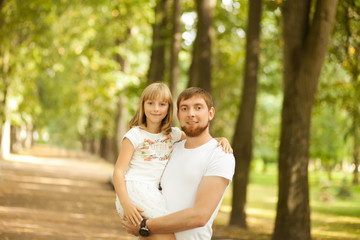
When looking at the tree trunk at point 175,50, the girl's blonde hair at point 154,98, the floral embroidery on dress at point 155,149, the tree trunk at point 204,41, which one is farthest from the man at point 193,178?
the tree trunk at point 175,50

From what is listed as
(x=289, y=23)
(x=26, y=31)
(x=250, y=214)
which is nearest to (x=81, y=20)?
(x=26, y=31)

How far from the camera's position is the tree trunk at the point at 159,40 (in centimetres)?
2008

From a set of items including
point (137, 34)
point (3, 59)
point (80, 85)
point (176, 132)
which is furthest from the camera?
point (80, 85)

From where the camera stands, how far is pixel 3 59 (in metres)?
28.3

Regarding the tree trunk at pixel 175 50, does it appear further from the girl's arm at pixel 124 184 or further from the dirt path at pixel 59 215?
the girl's arm at pixel 124 184

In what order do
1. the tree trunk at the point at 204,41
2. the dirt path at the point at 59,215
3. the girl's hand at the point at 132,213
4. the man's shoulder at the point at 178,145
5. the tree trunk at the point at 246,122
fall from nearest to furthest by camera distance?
the girl's hand at the point at 132,213
the man's shoulder at the point at 178,145
the dirt path at the point at 59,215
the tree trunk at the point at 246,122
the tree trunk at the point at 204,41

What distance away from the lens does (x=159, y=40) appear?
20.0 meters

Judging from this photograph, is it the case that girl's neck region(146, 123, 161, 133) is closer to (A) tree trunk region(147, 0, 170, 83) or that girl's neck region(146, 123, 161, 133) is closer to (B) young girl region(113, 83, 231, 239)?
(B) young girl region(113, 83, 231, 239)

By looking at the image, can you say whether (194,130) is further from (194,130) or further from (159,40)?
(159,40)

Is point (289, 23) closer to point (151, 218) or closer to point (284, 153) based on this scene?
point (284, 153)

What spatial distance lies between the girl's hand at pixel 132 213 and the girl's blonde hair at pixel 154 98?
66cm

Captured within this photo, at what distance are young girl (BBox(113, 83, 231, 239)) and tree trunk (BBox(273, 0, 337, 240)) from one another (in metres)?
5.29

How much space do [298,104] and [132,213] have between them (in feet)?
19.6

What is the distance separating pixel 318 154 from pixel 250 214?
18268mm
